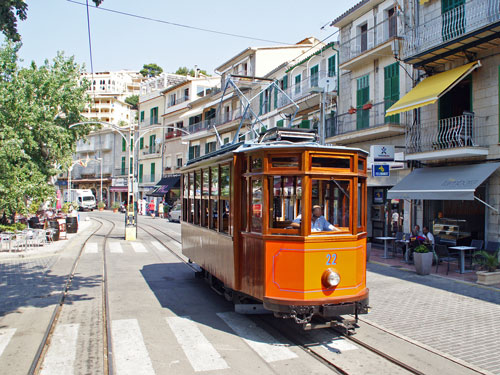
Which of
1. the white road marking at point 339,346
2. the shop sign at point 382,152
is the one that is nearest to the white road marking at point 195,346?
the white road marking at point 339,346

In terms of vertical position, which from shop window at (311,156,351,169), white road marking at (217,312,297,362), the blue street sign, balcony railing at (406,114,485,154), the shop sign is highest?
balcony railing at (406,114,485,154)

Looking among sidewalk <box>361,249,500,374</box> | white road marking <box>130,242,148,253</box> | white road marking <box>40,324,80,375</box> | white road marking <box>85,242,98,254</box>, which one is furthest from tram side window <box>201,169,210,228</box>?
white road marking <box>85,242,98,254</box>

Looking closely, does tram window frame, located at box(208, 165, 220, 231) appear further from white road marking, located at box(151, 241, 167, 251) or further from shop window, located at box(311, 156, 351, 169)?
white road marking, located at box(151, 241, 167, 251)

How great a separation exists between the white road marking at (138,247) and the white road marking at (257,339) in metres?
9.61

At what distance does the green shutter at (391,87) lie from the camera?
1730cm

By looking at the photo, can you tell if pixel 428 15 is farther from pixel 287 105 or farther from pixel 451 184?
pixel 287 105

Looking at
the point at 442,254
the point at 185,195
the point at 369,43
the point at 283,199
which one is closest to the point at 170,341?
the point at 283,199

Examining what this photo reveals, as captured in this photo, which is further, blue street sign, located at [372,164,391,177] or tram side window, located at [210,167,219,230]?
blue street sign, located at [372,164,391,177]

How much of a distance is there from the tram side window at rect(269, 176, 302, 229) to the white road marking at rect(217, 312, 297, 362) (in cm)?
166

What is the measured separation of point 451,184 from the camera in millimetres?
13453

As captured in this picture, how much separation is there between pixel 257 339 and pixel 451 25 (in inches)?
494

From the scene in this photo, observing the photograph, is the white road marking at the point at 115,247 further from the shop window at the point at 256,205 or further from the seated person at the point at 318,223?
the seated person at the point at 318,223

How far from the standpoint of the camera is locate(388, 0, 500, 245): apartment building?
42.9 ft

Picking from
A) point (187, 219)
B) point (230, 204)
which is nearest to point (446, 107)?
point (187, 219)
